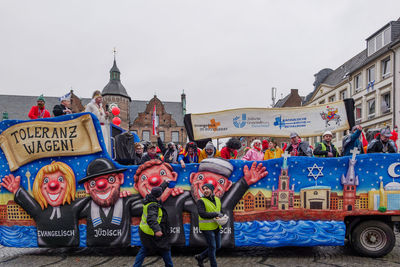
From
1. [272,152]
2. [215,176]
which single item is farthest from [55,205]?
[272,152]

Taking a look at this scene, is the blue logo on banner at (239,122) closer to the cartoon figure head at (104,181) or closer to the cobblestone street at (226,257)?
the cartoon figure head at (104,181)

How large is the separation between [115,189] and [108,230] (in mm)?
772

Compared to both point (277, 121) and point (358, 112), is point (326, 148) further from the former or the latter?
point (358, 112)

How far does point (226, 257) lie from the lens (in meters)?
5.59

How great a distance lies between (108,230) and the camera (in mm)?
5656

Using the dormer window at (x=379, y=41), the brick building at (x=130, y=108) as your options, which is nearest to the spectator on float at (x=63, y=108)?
the dormer window at (x=379, y=41)

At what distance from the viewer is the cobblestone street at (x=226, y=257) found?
518 centimetres

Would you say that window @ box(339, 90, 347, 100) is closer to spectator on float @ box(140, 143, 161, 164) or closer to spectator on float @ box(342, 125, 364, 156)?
spectator on float @ box(342, 125, 364, 156)

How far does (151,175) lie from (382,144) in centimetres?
420

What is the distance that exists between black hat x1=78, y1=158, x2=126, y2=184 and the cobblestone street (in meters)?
1.52

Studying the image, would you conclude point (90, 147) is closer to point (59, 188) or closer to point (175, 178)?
point (59, 188)

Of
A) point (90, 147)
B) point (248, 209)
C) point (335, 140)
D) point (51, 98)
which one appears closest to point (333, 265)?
point (248, 209)

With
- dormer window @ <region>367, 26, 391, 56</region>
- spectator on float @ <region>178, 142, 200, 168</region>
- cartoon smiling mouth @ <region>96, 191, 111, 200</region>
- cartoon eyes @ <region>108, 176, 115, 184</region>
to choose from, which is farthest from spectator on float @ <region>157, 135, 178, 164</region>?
dormer window @ <region>367, 26, 391, 56</region>

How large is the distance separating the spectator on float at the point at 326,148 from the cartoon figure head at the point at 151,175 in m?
2.67
